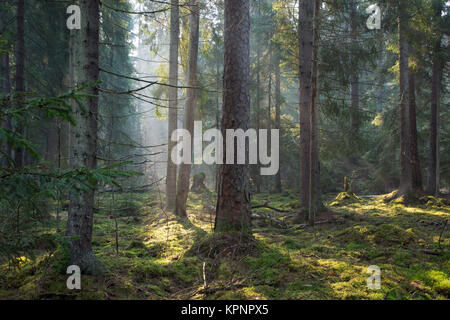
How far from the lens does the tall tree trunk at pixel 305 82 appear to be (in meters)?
9.30

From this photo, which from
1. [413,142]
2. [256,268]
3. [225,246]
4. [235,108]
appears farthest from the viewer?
[413,142]

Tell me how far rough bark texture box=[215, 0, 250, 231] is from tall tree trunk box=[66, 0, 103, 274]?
2.48 meters

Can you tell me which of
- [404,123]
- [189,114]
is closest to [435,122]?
[404,123]

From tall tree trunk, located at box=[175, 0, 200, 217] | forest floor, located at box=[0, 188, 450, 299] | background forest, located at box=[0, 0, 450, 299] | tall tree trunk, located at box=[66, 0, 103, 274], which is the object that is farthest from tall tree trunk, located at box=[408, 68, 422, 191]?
tall tree trunk, located at box=[66, 0, 103, 274]

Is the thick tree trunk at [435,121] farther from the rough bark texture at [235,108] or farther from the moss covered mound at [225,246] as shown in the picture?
the moss covered mound at [225,246]

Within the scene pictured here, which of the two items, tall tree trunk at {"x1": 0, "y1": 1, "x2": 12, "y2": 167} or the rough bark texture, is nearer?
the rough bark texture

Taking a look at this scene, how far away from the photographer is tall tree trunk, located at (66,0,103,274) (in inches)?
157

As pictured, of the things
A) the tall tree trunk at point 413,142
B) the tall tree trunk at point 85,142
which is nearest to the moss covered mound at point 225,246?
the tall tree trunk at point 85,142

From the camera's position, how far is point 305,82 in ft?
30.9

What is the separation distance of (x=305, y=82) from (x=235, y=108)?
14.9 feet

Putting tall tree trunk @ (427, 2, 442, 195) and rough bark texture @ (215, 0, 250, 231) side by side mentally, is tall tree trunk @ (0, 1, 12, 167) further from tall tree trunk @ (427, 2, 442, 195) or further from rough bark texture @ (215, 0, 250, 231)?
tall tree trunk @ (427, 2, 442, 195)

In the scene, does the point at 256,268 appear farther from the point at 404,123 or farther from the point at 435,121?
the point at 435,121

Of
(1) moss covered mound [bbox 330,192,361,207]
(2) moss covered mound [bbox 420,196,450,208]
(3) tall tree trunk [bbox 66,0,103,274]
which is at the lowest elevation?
(1) moss covered mound [bbox 330,192,361,207]
